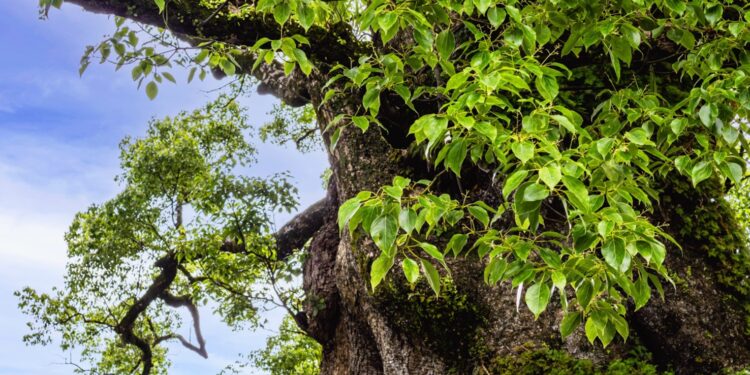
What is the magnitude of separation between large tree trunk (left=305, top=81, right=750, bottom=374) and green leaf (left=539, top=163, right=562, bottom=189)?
91.6 inches

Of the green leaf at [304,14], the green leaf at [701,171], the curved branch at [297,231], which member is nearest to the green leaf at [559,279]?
the green leaf at [701,171]

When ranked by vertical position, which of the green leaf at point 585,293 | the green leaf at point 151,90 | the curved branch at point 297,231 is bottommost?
the green leaf at point 585,293

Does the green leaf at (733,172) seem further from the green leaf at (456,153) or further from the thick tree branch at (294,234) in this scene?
the thick tree branch at (294,234)

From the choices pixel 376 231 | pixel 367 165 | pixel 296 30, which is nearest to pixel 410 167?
pixel 367 165

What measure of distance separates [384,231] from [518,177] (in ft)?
2.07

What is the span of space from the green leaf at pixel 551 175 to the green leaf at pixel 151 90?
3200 millimetres

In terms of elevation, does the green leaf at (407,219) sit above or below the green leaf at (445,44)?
below

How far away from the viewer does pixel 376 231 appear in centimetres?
248

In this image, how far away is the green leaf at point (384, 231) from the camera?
245cm

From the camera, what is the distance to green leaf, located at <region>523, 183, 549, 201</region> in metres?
2.50

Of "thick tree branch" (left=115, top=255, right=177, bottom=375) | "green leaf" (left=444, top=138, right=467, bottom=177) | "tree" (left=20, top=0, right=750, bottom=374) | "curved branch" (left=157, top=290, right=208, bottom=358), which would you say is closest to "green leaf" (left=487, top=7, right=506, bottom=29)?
"tree" (left=20, top=0, right=750, bottom=374)

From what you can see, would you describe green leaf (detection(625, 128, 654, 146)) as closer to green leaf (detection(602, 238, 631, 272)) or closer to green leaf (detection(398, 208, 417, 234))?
green leaf (detection(602, 238, 631, 272))

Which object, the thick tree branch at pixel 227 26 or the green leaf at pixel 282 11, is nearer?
the green leaf at pixel 282 11

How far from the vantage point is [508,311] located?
4621 millimetres
